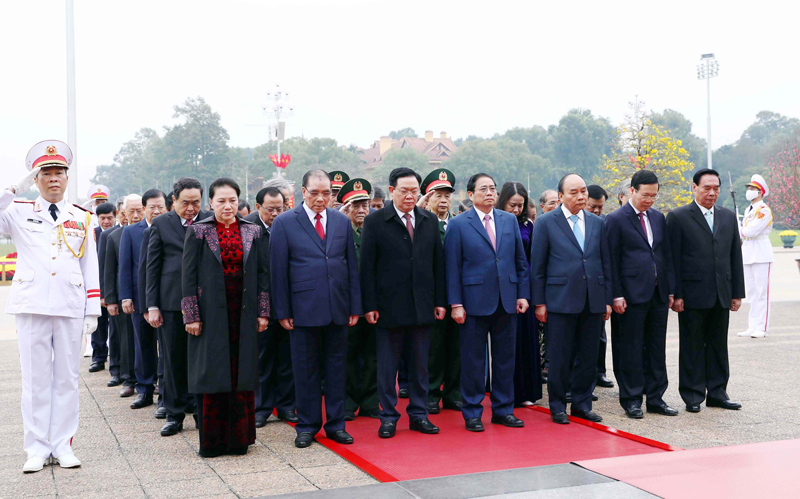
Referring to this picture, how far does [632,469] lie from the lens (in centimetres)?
455

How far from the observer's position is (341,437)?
5.51 m

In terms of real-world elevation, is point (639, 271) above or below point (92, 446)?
above

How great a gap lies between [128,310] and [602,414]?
14.1 feet

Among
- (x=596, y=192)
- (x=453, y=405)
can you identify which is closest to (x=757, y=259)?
(x=596, y=192)

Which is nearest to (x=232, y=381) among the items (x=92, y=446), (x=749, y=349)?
(x=92, y=446)

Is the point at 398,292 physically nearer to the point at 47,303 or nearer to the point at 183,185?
the point at 183,185

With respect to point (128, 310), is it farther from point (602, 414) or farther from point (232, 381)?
point (602, 414)

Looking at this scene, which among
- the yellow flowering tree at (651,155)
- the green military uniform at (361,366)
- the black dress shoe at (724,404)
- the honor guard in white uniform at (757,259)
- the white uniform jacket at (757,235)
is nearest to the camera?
the black dress shoe at (724,404)

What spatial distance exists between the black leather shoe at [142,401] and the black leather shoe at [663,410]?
14.9 feet

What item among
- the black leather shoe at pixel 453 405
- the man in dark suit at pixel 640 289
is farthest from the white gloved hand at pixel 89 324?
the man in dark suit at pixel 640 289

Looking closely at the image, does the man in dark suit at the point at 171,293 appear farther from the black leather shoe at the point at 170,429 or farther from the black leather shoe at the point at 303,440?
the black leather shoe at the point at 303,440

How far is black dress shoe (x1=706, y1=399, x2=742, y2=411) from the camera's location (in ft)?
21.0

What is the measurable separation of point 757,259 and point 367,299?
7432 mm

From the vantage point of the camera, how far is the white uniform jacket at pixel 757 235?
1083cm
